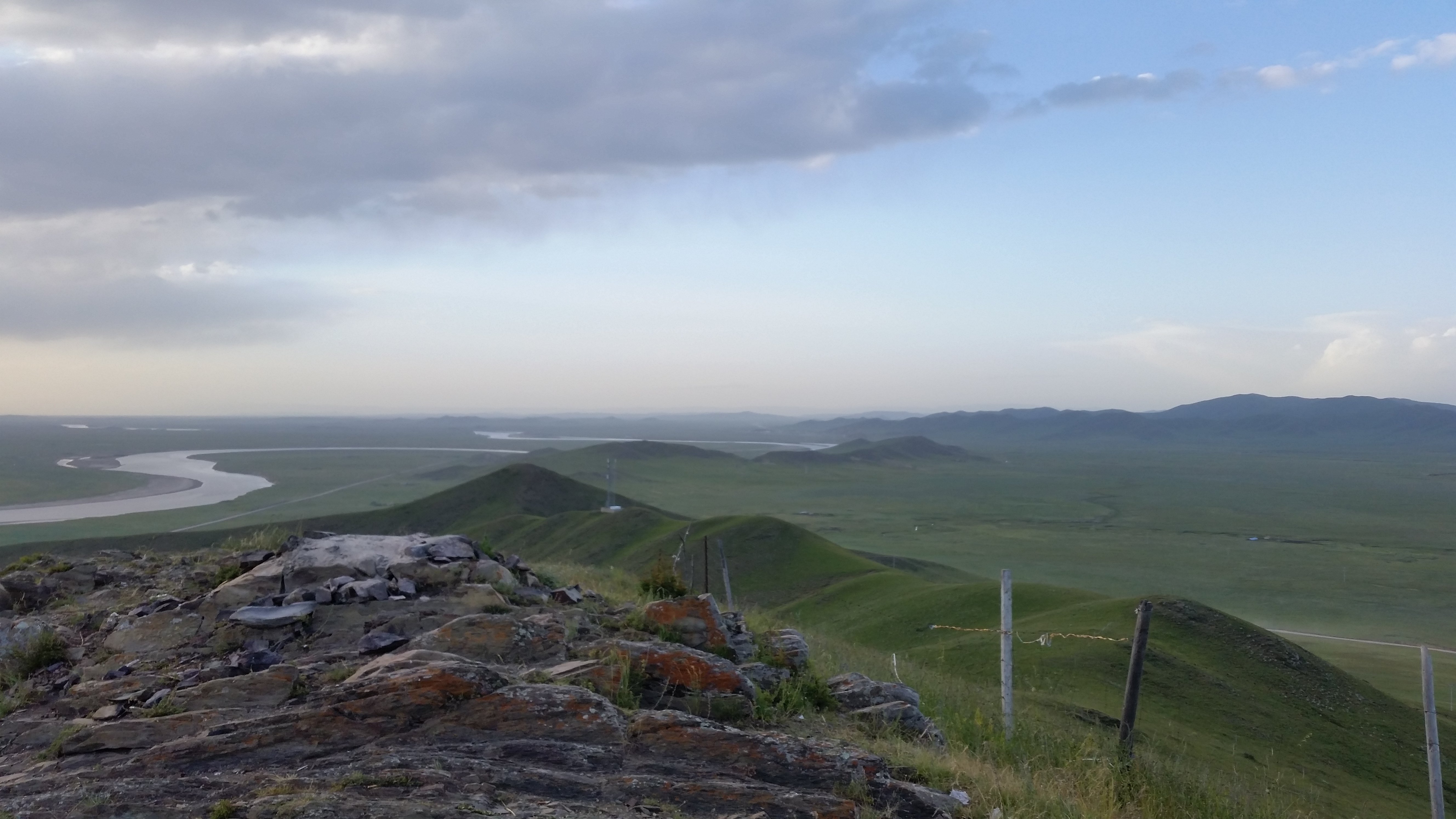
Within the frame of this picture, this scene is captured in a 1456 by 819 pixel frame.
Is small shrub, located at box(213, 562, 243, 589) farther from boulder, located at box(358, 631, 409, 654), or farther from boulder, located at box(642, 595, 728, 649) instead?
boulder, located at box(642, 595, 728, 649)

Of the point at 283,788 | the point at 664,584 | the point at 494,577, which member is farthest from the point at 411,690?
the point at 664,584

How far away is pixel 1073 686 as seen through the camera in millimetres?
19500

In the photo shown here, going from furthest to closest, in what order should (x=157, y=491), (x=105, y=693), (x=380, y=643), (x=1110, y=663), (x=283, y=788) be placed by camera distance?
(x=157, y=491)
(x=1110, y=663)
(x=380, y=643)
(x=105, y=693)
(x=283, y=788)

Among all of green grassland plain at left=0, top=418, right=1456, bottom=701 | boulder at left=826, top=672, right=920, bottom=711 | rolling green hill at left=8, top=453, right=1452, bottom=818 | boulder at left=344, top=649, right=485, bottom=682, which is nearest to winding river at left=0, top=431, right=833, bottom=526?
green grassland plain at left=0, top=418, right=1456, bottom=701

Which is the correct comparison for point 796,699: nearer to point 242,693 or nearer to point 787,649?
point 787,649

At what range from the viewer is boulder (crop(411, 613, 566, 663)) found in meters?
7.96

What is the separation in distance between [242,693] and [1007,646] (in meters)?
7.52

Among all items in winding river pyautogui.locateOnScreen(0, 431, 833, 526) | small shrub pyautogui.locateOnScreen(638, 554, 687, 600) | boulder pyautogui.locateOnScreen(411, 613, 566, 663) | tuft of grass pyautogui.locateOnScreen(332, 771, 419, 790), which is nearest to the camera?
tuft of grass pyautogui.locateOnScreen(332, 771, 419, 790)

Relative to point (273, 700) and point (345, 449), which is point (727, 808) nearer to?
point (273, 700)

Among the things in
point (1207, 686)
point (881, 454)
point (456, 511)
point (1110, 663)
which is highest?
point (1110, 663)

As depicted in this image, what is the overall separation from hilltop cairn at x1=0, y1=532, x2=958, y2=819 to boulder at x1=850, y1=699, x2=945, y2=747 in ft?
0.19

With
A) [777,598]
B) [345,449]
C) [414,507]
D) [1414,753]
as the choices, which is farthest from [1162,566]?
[345,449]

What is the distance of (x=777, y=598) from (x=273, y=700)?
30843mm

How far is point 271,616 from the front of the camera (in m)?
8.71
